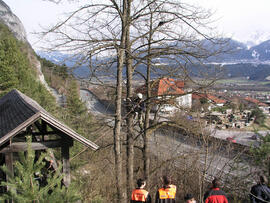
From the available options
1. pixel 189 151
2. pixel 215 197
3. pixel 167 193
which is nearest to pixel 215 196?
pixel 215 197

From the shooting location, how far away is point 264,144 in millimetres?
9094

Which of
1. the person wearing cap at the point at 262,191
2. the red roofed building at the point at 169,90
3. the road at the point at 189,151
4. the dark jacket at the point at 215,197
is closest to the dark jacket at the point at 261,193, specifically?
the person wearing cap at the point at 262,191

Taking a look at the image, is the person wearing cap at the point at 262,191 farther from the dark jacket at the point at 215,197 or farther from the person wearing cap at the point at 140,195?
the person wearing cap at the point at 140,195

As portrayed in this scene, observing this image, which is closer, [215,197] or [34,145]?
[215,197]

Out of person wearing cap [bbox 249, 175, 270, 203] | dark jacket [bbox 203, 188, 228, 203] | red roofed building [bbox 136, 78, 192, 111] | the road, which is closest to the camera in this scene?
dark jacket [bbox 203, 188, 228, 203]

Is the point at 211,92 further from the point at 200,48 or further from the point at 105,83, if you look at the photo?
the point at 105,83

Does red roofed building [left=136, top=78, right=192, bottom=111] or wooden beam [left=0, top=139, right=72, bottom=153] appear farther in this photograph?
red roofed building [left=136, top=78, right=192, bottom=111]

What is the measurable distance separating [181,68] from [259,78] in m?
210

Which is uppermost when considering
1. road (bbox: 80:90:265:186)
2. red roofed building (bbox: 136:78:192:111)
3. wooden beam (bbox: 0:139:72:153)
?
red roofed building (bbox: 136:78:192:111)

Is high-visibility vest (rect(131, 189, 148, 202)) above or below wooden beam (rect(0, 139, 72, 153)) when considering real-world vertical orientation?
below

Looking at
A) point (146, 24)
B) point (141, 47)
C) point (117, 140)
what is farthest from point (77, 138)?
point (146, 24)

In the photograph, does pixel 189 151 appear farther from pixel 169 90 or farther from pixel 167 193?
pixel 167 193

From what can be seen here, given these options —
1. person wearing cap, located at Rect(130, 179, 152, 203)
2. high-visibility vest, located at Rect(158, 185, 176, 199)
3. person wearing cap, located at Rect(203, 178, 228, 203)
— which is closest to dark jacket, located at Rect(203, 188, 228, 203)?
person wearing cap, located at Rect(203, 178, 228, 203)

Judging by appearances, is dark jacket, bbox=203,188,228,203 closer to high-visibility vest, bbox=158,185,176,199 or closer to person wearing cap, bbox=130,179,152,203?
high-visibility vest, bbox=158,185,176,199
